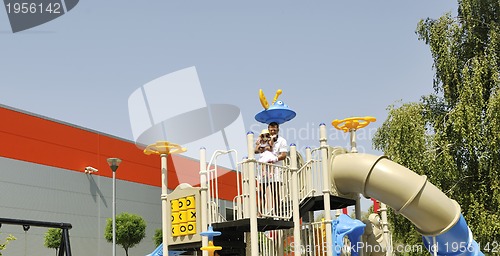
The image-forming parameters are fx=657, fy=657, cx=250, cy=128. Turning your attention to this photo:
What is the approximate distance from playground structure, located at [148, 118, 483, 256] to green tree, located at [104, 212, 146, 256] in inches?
887

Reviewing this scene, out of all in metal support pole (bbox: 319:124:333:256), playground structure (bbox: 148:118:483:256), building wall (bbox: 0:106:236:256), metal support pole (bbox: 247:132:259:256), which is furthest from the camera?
building wall (bbox: 0:106:236:256)

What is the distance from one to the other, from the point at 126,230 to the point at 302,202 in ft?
76.4

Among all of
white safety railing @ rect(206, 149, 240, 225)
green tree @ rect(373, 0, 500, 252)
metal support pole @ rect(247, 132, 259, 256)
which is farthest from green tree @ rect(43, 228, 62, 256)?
metal support pole @ rect(247, 132, 259, 256)

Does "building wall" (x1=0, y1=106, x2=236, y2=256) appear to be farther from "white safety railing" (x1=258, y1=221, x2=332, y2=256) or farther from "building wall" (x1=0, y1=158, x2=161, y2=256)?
"white safety railing" (x1=258, y1=221, x2=332, y2=256)

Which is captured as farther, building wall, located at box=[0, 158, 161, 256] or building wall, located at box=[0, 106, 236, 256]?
building wall, located at box=[0, 106, 236, 256]

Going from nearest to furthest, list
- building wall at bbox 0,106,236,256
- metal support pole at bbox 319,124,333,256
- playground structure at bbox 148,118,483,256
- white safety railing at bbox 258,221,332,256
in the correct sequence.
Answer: playground structure at bbox 148,118,483,256
metal support pole at bbox 319,124,333,256
white safety railing at bbox 258,221,332,256
building wall at bbox 0,106,236,256

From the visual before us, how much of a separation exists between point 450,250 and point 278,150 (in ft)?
11.2

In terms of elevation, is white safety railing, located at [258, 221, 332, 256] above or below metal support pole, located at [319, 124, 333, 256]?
below

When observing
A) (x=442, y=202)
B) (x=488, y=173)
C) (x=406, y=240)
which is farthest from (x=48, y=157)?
(x=442, y=202)

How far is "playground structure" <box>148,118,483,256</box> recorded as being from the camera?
33.8 feet

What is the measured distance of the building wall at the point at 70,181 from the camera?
29984mm

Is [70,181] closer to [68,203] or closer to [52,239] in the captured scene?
[68,203]

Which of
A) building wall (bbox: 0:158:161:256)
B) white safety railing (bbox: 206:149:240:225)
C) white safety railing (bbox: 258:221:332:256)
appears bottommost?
white safety railing (bbox: 258:221:332:256)

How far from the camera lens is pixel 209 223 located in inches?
413
